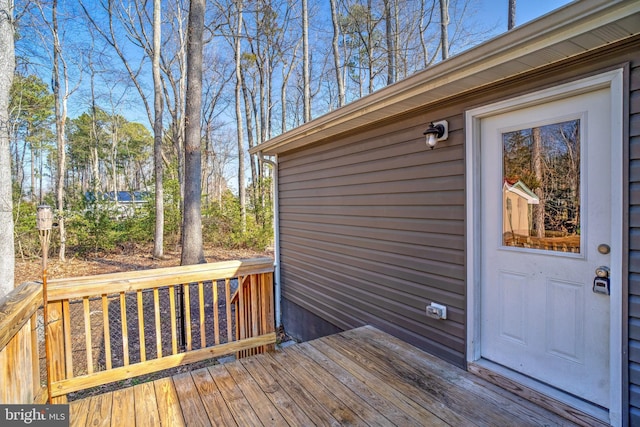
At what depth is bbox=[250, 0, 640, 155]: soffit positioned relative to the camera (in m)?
1.49

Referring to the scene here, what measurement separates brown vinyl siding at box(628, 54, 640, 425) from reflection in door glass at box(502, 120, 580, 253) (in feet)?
0.91

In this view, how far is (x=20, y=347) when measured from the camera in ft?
5.79

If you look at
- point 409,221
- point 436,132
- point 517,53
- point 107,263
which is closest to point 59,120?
point 107,263

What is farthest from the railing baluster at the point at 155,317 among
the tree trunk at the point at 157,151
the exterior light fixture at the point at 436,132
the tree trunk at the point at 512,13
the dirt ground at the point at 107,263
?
the tree trunk at the point at 512,13

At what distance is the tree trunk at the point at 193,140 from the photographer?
718 cm

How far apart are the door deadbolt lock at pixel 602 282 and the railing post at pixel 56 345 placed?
3.45 m

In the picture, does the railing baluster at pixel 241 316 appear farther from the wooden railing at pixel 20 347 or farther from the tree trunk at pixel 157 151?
the tree trunk at pixel 157 151

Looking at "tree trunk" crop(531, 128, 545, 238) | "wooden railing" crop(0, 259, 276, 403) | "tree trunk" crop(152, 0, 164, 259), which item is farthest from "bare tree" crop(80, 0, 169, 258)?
"tree trunk" crop(531, 128, 545, 238)

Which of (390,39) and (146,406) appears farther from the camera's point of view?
(390,39)

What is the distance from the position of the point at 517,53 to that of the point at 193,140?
22.0 feet

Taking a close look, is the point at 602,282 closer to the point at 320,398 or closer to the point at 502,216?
the point at 502,216

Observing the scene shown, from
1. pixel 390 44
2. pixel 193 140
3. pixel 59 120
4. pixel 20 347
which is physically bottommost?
pixel 20 347

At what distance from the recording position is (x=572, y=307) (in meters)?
1.94

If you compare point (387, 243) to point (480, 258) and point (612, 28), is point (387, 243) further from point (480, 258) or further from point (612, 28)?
point (612, 28)
